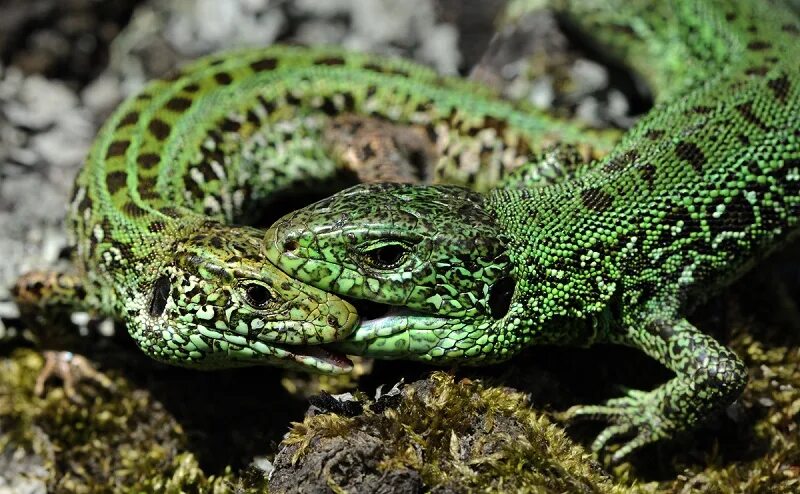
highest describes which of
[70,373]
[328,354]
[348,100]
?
[348,100]

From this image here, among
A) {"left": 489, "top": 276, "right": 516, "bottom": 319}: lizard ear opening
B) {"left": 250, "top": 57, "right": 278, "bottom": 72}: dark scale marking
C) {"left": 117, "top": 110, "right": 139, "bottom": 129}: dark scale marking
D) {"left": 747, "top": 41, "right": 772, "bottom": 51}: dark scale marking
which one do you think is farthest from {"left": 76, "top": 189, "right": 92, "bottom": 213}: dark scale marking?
{"left": 747, "top": 41, "right": 772, "bottom": 51}: dark scale marking

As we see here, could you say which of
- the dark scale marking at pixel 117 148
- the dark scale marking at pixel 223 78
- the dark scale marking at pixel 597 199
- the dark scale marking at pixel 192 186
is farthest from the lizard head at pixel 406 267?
the dark scale marking at pixel 223 78

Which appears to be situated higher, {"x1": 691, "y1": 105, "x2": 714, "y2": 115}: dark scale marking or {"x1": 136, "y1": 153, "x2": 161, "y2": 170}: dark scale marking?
{"x1": 691, "y1": 105, "x2": 714, "y2": 115}: dark scale marking

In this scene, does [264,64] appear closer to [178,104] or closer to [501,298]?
[178,104]

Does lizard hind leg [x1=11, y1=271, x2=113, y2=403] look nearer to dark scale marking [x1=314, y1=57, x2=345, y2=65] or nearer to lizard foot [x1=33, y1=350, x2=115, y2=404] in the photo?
lizard foot [x1=33, y1=350, x2=115, y2=404]

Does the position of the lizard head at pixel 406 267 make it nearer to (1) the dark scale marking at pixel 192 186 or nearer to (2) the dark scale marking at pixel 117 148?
(1) the dark scale marking at pixel 192 186

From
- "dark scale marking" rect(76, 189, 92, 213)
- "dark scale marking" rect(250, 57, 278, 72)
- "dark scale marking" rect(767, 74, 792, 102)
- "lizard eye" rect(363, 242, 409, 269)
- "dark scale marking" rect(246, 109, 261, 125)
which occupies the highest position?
"dark scale marking" rect(767, 74, 792, 102)

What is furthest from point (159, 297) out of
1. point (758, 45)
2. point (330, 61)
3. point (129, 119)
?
point (758, 45)
